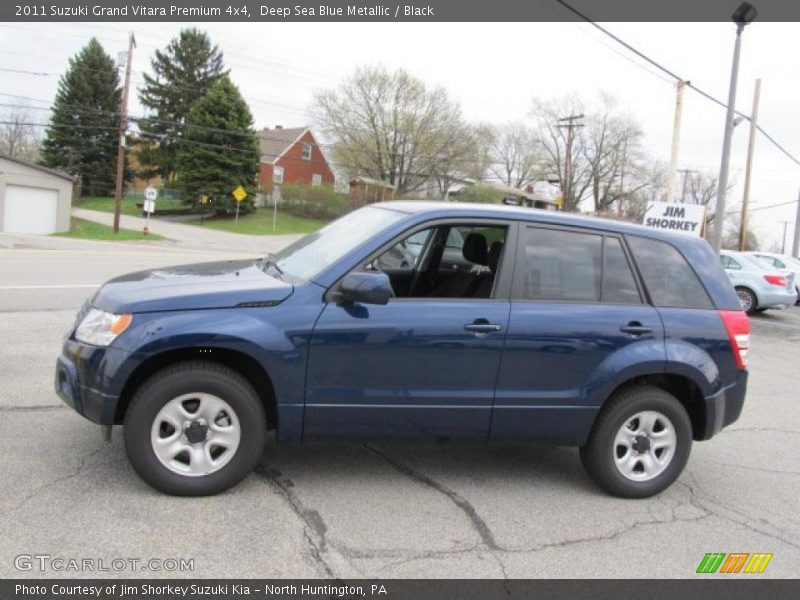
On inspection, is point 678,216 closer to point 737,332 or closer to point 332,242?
point 737,332

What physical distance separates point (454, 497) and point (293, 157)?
6929 centimetres

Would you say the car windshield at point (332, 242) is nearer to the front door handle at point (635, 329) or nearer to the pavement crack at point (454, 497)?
the pavement crack at point (454, 497)

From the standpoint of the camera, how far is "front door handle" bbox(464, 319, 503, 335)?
12.8 ft

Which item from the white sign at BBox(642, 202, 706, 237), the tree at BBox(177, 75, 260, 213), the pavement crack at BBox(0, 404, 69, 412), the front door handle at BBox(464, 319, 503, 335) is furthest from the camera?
the tree at BBox(177, 75, 260, 213)

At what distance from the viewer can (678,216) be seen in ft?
57.9

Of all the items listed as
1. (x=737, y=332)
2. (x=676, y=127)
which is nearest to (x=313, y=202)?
(x=676, y=127)

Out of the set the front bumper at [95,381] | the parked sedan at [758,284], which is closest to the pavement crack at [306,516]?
the front bumper at [95,381]

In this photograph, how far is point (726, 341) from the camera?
170 inches

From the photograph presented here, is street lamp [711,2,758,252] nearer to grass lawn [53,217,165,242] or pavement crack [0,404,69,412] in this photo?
pavement crack [0,404,69,412]

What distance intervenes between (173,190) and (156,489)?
59.0 meters

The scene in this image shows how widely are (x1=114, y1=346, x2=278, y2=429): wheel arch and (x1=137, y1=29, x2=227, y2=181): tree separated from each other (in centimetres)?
6072

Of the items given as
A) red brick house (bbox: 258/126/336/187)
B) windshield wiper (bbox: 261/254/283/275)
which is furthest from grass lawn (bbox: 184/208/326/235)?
windshield wiper (bbox: 261/254/283/275)

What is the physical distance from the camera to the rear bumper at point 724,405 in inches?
169
